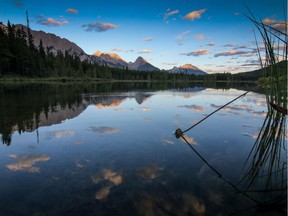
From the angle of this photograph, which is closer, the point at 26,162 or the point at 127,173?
the point at 127,173

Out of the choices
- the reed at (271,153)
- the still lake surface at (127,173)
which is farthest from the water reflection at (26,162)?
the reed at (271,153)

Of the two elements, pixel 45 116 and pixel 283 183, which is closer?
pixel 283 183

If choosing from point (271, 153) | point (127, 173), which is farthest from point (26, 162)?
point (271, 153)

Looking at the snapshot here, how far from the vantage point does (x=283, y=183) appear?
169 inches

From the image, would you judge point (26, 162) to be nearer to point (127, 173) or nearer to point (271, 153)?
point (127, 173)

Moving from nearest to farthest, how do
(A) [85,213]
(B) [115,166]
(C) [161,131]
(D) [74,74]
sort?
(A) [85,213]
(B) [115,166]
(C) [161,131]
(D) [74,74]

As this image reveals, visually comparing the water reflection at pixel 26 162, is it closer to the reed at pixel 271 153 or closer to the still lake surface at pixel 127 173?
the still lake surface at pixel 127 173

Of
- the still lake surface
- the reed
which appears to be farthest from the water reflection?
the reed

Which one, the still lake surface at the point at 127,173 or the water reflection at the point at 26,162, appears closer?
the still lake surface at the point at 127,173

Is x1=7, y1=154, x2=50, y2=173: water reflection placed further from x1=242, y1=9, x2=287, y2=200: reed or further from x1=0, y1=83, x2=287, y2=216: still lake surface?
x1=242, y1=9, x2=287, y2=200: reed

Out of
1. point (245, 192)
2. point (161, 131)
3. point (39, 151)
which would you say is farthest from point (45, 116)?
point (245, 192)

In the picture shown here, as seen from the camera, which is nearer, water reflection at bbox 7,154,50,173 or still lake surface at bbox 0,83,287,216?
still lake surface at bbox 0,83,287,216

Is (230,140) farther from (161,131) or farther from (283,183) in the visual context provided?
(283,183)

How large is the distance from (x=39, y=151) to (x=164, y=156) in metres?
3.52
